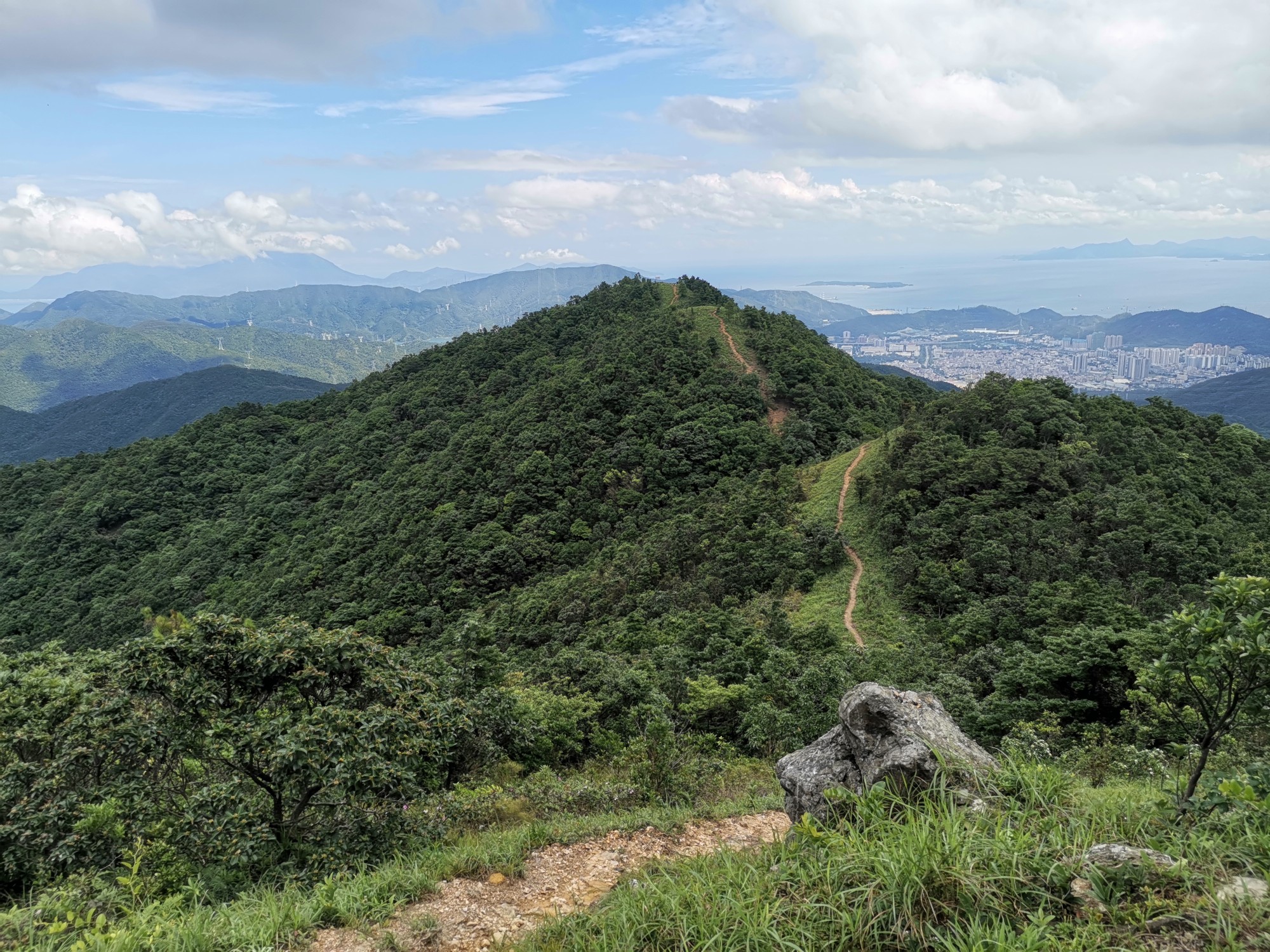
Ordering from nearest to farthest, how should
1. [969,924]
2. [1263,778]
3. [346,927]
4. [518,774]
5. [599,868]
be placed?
1. [969,924]
2. [1263,778]
3. [346,927]
4. [599,868]
5. [518,774]

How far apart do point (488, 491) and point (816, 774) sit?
32.7 meters

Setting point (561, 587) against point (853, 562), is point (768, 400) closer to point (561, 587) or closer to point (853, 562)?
point (853, 562)

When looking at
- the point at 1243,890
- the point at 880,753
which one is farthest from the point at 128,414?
the point at 1243,890

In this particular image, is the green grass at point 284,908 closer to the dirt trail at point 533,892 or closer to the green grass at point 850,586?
the dirt trail at point 533,892

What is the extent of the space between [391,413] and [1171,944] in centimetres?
5757

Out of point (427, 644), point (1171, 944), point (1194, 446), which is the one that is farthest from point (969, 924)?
point (1194, 446)

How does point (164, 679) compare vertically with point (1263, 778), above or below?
below

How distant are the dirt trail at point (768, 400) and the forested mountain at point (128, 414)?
424ft

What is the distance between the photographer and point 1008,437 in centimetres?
2636

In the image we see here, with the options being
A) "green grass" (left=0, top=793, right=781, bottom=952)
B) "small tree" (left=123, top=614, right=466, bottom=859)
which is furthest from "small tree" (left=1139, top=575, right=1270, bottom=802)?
"small tree" (left=123, top=614, right=466, bottom=859)

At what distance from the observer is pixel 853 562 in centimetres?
2478

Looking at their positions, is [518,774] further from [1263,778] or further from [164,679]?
[1263,778]

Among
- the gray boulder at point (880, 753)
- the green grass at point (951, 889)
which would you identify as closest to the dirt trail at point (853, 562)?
the gray boulder at point (880, 753)

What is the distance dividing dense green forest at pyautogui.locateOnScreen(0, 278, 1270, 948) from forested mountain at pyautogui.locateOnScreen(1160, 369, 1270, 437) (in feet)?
181
